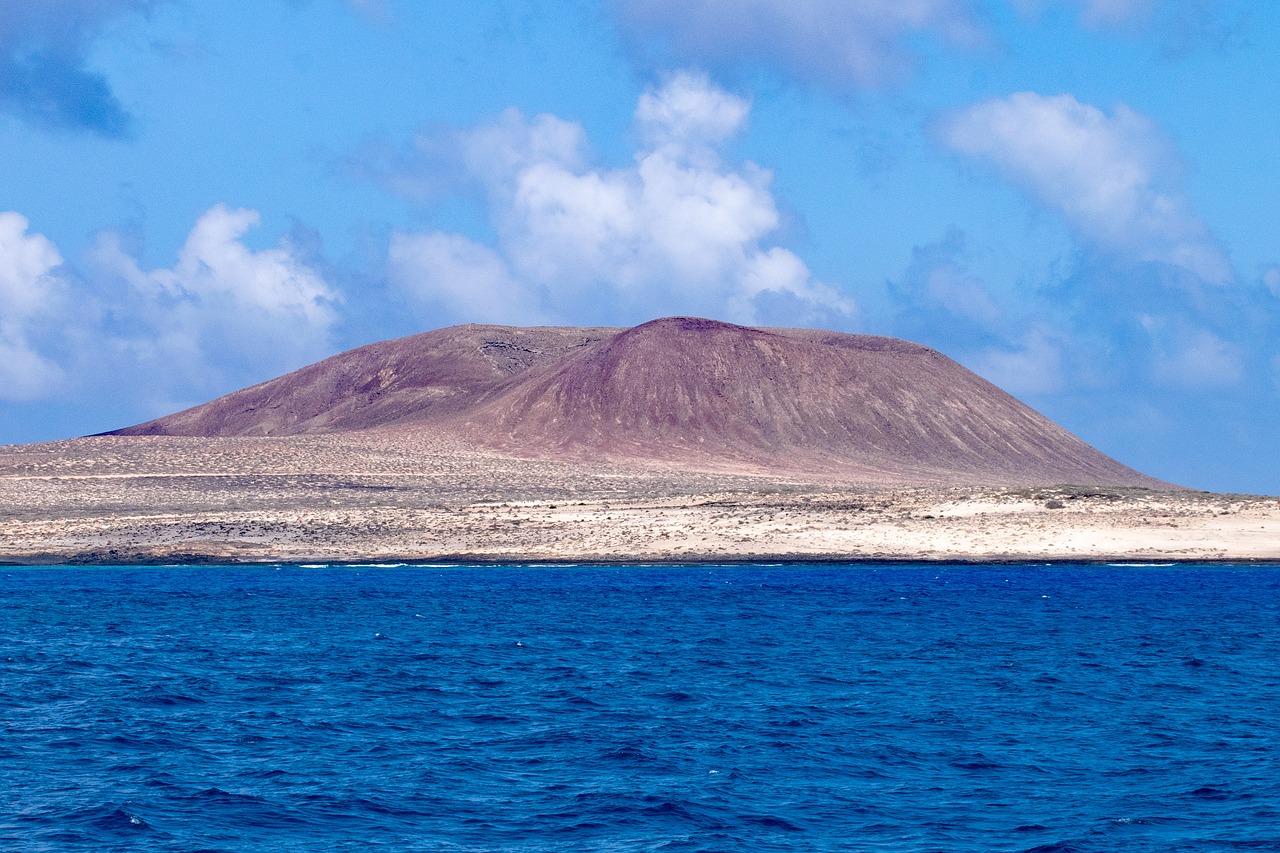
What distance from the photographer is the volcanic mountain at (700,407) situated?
123m

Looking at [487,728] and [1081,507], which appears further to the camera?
[1081,507]

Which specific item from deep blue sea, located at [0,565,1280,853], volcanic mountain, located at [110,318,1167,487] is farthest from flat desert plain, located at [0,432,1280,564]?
volcanic mountain, located at [110,318,1167,487]

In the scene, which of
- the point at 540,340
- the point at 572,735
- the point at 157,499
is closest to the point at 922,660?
the point at 572,735

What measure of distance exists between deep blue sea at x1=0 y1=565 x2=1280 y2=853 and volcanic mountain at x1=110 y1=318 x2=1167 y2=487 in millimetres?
69851

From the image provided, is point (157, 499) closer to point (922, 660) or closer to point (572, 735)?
point (922, 660)

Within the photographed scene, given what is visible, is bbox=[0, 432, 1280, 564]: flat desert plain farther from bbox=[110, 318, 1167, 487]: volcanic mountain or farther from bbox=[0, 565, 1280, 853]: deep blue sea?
bbox=[110, 318, 1167, 487]: volcanic mountain

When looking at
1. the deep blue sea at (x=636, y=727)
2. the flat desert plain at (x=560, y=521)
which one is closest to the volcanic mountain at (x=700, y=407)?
the flat desert plain at (x=560, y=521)

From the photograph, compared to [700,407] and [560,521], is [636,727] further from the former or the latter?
[700,407]

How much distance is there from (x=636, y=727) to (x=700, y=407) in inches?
4289

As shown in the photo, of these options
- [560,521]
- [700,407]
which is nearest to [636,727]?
[560,521]

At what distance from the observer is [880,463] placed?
122m

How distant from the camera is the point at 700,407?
134000 millimetres

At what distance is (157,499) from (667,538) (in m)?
27.6

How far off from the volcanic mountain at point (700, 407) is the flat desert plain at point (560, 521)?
33805mm
